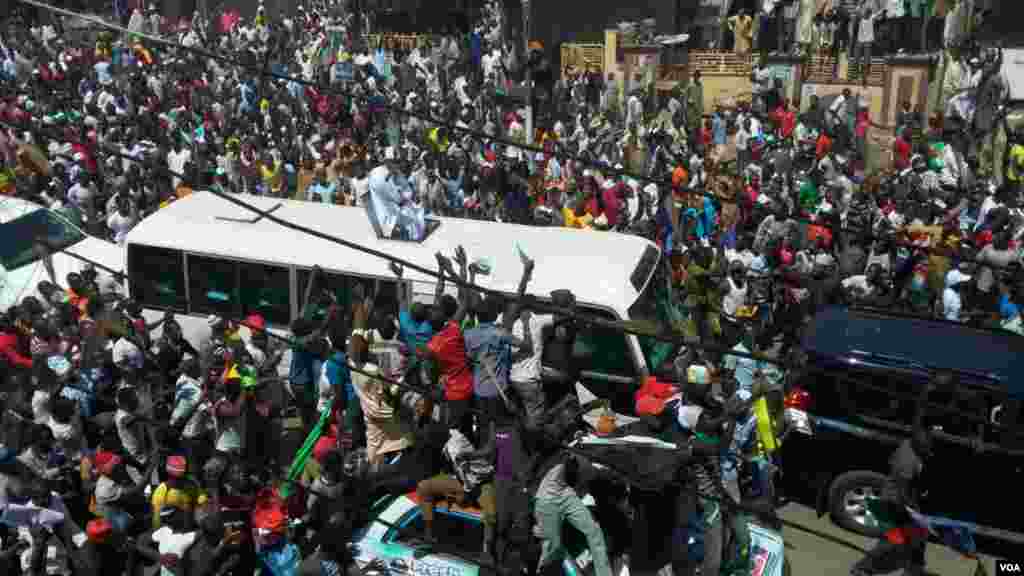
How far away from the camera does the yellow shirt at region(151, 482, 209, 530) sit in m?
5.83

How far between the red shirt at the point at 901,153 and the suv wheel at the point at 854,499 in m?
7.75

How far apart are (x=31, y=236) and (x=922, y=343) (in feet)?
27.0

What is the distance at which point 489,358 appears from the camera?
6.72m

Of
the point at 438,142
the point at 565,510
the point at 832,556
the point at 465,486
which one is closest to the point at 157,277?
the point at 465,486

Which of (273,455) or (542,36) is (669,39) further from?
(273,455)

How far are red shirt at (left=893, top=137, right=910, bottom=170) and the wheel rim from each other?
7747 millimetres

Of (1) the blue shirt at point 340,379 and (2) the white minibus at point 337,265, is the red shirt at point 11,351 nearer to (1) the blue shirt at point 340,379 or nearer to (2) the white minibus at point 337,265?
(2) the white minibus at point 337,265

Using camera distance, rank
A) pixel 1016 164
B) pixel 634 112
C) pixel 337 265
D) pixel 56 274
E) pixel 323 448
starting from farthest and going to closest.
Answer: pixel 634 112 < pixel 1016 164 < pixel 56 274 < pixel 337 265 < pixel 323 448

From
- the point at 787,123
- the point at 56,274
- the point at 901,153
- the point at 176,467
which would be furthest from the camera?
the point at 787,123

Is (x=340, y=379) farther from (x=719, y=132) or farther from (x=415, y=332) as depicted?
(x=719, y=132)

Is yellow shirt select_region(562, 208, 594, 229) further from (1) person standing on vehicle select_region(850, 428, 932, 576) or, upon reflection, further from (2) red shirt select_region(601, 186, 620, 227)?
(1) person standing on vehicle select_region(850, 428, 932, 576)

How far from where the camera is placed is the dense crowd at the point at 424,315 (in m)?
5.81

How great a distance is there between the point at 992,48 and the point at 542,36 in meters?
Answer: 9.10

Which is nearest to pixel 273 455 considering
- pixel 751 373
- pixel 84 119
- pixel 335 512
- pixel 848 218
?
pixel 335 512
